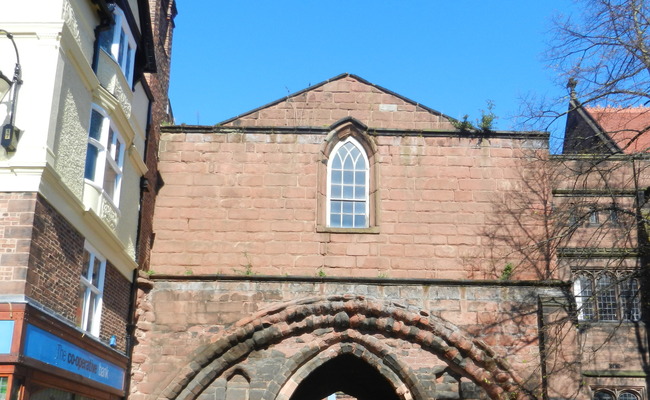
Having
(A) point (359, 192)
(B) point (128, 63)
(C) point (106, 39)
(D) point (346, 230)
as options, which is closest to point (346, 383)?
(D) point (346, 230)

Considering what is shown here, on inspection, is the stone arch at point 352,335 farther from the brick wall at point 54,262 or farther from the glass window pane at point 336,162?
the brick wall at point 54,262

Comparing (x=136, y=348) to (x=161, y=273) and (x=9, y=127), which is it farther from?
(x=9, y=127)

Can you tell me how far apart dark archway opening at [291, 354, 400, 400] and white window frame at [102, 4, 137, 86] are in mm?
8530

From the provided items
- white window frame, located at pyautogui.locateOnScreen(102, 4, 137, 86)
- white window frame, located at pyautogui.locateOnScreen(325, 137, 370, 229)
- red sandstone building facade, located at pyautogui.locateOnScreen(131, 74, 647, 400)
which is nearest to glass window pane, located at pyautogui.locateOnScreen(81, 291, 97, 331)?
red sandstone building facade, located at pyautogui.locateOnScreen(131, 74, 647, 400)

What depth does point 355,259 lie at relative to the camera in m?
16.5

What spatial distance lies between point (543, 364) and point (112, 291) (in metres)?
8.21

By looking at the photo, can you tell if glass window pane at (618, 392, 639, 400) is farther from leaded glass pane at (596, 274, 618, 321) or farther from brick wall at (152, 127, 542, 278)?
brick wall at (152, 127, 542, 278)

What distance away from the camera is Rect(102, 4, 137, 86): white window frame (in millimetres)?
13555

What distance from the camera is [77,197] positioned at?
38.3ft

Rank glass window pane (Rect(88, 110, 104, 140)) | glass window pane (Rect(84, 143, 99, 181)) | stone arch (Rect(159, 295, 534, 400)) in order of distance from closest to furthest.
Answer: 1. glass window pane (Rect(84, 143, 99, 181))
2. glass window pane (Rect(88, 110, 104, 140))
3. stone arch (Rect(159, 295, 534, 400))

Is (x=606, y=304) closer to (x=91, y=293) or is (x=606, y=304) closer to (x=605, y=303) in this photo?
(x=605, y=303)

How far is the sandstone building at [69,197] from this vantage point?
10055 millimetres

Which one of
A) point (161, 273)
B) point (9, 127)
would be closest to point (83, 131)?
point (9, 127)

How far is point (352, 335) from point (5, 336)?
7870 mm
